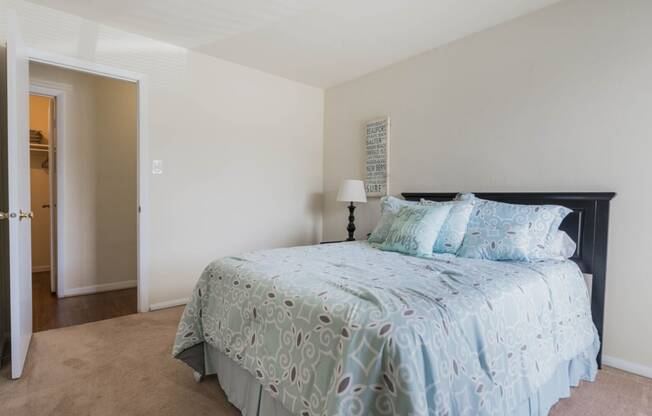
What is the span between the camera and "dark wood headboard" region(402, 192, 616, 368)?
2.10m

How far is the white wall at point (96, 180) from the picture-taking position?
3.55 metres

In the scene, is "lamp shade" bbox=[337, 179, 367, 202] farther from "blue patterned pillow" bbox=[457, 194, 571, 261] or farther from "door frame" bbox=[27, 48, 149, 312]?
"door frame" bbox=[27, 48, 149, 312]

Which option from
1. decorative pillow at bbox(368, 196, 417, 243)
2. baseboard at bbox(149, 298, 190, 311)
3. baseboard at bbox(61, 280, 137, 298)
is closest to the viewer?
decorative pillow at bbox(368, 196, 417, 243)

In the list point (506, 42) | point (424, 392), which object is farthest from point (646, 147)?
point (424, 392)

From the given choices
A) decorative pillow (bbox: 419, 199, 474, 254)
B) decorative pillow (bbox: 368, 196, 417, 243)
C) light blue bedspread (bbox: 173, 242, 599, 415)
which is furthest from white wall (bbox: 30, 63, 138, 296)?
decorative pillow (bbox: 419, 199, 474, 254)

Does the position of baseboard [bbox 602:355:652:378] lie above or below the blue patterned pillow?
below

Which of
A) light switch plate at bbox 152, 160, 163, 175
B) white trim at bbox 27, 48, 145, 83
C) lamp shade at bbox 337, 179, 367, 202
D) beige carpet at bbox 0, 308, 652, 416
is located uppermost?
white trim at bbox 27, 48, 145, 83

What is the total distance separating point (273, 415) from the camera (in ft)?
4.57

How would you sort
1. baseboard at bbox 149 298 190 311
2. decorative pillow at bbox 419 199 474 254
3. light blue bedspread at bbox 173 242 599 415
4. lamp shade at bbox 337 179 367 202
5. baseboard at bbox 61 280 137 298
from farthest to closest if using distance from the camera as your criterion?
baseboard at bbox 61 280 137 298 → lamp shade at bbox 337 179 367 202 → baseboard at bbox 149 298 190 311 → decorative pillow at bbox 419 199 474 254 → light blue bedspread at bbox 173 242 599 415

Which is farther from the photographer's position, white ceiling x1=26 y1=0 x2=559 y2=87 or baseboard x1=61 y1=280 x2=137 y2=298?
baseboard x1=61 y1=280 x2=137 y2=298

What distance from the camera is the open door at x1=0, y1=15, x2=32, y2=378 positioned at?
1.88 m

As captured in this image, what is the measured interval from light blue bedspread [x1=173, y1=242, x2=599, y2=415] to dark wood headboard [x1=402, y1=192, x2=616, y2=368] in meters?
0.21

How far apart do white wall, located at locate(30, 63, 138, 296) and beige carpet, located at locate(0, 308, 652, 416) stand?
1400mm

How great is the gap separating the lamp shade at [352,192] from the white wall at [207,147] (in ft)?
2.73
